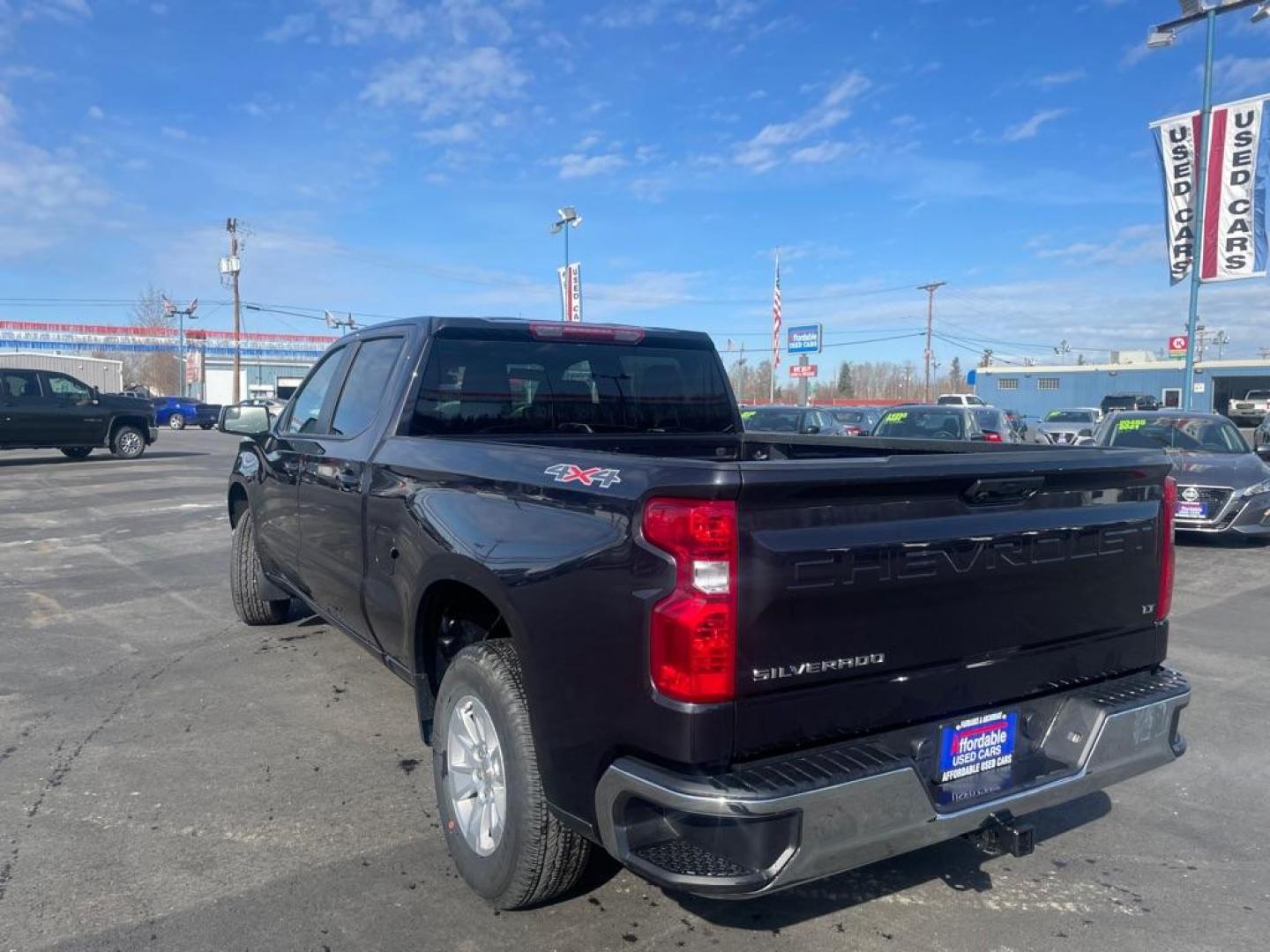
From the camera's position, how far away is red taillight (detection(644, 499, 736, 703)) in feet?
7.63

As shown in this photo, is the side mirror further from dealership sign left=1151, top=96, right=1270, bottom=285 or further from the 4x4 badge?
dealership sign left=1151, top=96, right=1270, bottom=285

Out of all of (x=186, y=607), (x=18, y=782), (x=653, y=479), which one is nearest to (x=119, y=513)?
(x=186, y=607)

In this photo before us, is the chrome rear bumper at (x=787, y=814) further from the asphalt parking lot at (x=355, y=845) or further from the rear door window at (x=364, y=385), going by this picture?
the rear door window at (x=364, y=385)

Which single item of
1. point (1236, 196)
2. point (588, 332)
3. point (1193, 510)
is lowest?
point (1193, 510)

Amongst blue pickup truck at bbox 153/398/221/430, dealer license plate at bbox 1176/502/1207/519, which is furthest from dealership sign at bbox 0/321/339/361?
dealer license plate at bbox 1176/502/1207/519

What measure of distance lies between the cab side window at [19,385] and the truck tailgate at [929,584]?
20.4 meters

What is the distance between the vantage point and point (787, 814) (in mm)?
2283

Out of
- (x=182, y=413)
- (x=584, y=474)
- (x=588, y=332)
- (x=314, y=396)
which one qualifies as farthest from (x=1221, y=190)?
(x=182, y=413)

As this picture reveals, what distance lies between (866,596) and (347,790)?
8.42ft

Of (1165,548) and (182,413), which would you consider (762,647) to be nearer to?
(1165,548)

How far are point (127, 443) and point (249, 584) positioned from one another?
16.9 m

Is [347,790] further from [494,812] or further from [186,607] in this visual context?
[186,607]

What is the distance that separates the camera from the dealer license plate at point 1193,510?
1009 cm

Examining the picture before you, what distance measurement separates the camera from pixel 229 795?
13.0 ft
